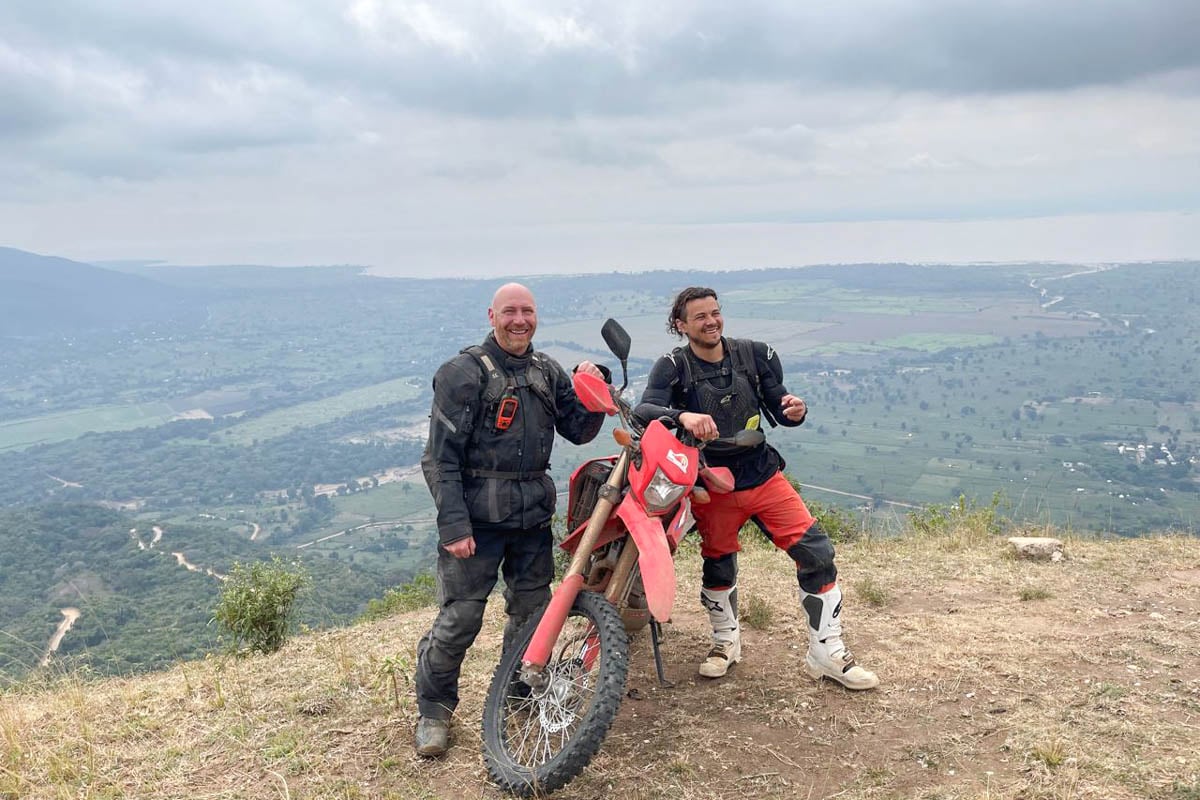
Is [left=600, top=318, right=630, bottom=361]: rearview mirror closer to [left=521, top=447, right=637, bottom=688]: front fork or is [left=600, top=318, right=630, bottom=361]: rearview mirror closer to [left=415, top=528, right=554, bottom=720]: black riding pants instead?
[left=521, top=447, right=637, bottom=688]: front fork

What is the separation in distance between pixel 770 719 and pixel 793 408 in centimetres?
170

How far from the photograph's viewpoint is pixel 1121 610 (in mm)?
5770

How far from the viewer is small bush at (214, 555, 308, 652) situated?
6836mm

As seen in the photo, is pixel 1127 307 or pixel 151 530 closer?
pixel 151 530

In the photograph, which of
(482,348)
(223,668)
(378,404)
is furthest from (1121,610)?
(378,404)

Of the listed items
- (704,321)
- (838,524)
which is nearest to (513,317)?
(704,321)

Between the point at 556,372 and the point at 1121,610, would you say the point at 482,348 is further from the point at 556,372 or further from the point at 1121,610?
the point at 1121,610

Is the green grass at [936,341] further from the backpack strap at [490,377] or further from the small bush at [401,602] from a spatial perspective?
the backpack strap at [490,377]

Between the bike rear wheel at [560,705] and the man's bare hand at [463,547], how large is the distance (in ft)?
1.58

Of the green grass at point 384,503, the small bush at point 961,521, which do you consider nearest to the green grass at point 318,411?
the green grass at point 384,503

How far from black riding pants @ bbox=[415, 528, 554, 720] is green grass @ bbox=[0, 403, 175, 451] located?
5396 inches

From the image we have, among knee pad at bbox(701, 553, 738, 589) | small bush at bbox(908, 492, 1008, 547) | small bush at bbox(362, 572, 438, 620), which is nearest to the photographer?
knee pad at bbox(701, 553, 738, 589)

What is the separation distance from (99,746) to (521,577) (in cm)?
254

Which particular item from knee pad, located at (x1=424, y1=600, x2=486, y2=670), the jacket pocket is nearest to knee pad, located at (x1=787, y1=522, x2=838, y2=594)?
the jacket pocket
